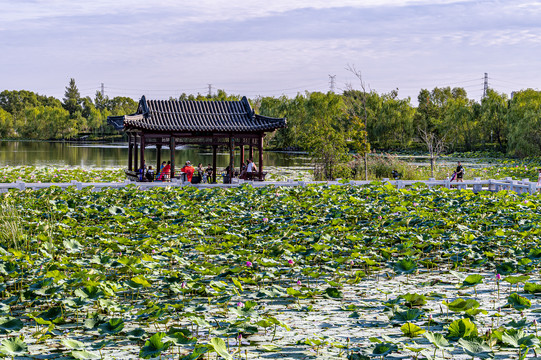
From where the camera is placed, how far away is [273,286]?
5.27 meters

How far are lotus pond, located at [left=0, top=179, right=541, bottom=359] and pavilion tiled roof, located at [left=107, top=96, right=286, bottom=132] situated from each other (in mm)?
6597

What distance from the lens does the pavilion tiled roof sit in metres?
16.9

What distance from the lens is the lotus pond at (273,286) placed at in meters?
4.19

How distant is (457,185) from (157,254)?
388 inches

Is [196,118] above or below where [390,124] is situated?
below

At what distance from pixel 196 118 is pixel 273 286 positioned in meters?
13.0

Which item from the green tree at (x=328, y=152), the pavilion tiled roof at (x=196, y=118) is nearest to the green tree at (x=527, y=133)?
the green tree at (x=328, y=152)

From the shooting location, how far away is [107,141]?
273 ft

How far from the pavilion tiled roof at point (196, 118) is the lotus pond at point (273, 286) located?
660cm

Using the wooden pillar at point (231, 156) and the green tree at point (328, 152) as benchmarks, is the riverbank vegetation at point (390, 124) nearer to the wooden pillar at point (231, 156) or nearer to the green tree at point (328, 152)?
the green tree at point (328, 152)

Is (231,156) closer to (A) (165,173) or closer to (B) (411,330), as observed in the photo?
(A) (165,173)

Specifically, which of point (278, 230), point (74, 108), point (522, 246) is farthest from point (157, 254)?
point (74, 108)

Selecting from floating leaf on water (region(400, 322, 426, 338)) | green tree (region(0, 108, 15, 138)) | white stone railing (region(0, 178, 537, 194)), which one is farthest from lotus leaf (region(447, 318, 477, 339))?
green tree (region(0, 108, 15, 138))

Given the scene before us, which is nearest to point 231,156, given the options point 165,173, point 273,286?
point 165,173
